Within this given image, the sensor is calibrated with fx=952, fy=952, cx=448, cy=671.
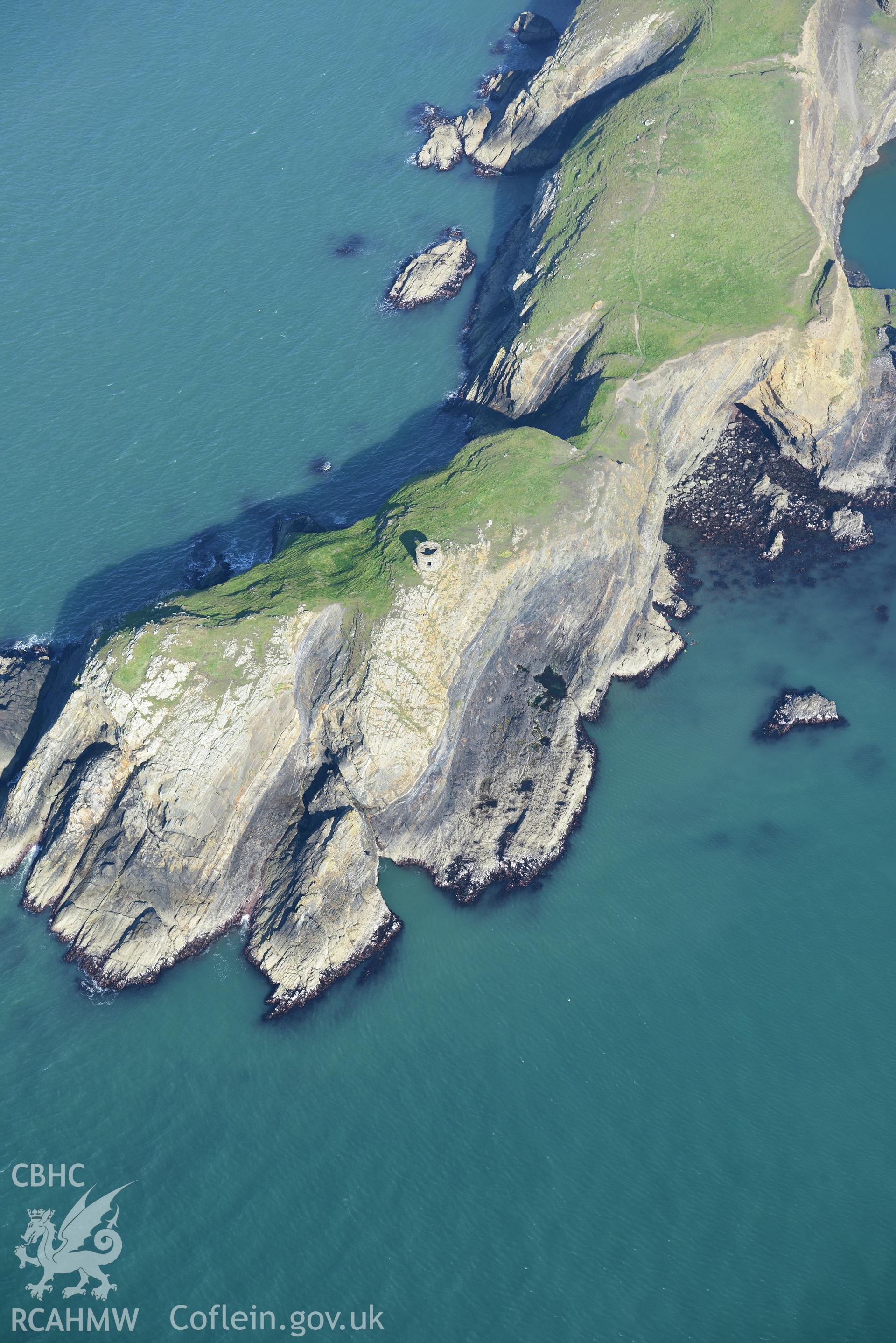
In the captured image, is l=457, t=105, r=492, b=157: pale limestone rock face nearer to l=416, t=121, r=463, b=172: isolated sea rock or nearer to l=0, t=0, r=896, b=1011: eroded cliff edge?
l=416, t=121, r=463, b=172: isolated sea rock

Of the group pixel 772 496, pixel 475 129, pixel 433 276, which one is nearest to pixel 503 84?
pixel 475 129

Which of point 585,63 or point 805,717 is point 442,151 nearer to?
point 585,63

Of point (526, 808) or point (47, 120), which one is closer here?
point (526, 808)

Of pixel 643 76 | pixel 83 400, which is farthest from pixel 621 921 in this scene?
pixel 643 76

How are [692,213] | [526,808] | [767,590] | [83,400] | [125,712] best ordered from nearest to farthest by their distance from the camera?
[125,712]
[526,808]
[767,590]
[692,213]
[83,400]

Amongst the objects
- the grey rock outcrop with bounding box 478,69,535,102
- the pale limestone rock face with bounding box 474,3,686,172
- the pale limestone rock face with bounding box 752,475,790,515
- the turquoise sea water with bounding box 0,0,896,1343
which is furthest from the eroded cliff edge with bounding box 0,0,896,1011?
the grey rock outcrop with bounding box 478,69,535,102

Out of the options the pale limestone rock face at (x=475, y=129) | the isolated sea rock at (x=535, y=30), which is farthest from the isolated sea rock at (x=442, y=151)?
the isolated sea rock at (x=535, y=30)

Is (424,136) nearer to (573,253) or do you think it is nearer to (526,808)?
(573,253)

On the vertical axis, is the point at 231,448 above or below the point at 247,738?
above
